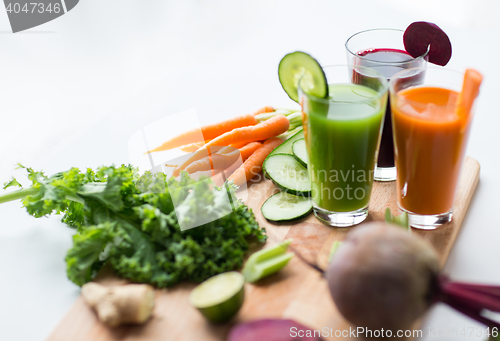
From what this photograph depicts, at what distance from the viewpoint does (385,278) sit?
3.97 feet

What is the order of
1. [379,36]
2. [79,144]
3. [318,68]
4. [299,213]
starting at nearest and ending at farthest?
[318,68], [299,213], [379,36], [79,144]

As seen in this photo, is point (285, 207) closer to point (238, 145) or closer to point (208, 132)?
point (238, 145)

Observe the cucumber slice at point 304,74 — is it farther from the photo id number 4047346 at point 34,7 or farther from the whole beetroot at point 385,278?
the photo id number 4047346 at point 34,7

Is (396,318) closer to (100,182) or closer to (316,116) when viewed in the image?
(316,116)

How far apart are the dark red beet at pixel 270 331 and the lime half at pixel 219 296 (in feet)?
0.19

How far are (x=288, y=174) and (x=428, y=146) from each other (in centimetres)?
62

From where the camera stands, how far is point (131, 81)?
3250mm

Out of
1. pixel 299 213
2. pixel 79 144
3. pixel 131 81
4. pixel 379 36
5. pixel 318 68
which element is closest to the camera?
pixel 318 68

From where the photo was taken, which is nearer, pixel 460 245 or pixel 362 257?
pixel 362 257

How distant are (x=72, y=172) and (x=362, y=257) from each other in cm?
110

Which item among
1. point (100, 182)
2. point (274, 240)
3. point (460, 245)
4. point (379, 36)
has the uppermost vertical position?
point (379, 36)

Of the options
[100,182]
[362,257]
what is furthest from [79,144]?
[362,257]

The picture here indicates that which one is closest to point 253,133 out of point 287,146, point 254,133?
point 254,133

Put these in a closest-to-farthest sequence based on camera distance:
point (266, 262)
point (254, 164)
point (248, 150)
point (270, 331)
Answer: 1. point (270, 331)
2. point (266, 262)
3. point (254, 164)
4. point (248, 150)
